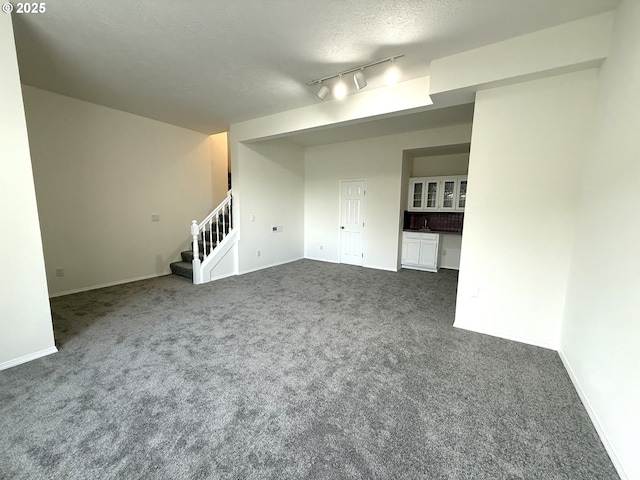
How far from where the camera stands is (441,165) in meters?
5.82

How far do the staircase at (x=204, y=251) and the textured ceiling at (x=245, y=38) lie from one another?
206 cm

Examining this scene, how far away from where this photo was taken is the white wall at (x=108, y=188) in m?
3.68

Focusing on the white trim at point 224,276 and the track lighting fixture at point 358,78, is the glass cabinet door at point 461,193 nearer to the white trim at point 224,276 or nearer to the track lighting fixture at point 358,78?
the track lighting fixture at point 358,78

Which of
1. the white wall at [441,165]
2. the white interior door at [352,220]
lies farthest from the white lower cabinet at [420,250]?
the white wall at [441,165]

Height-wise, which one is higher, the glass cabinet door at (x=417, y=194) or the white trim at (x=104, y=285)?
the glass cabinet door at (x=417, y=194)

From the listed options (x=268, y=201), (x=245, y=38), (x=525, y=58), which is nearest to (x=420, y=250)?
(x=268, y=201)

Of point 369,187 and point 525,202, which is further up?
point 369,187

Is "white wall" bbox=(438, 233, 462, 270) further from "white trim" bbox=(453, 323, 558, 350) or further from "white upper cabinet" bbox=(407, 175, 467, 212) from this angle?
"white trim" bbox=(453, 323, 558, 350)

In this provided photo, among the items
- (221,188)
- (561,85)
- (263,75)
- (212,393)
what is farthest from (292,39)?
(221,188)

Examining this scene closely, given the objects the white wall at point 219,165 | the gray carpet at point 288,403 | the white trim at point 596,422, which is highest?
the white wall at point 219,165

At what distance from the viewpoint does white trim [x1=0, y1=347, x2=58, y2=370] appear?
2162 millimetres

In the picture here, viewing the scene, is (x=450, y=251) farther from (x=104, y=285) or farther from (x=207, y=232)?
(x=104, y=285)

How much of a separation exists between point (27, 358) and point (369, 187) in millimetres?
5553

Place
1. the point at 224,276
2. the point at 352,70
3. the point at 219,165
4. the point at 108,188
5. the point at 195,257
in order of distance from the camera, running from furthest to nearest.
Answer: the point at 219,165 < the point at 224,276 < the point at 195,257 < the point at 108,188 < the point at 352,70
